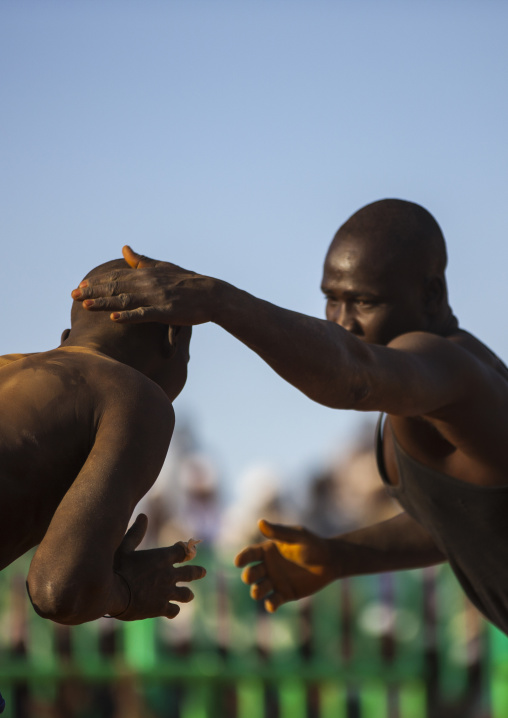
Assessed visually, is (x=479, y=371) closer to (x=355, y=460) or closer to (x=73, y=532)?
(x=73, y=532)

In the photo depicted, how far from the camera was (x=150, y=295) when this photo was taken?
2.61 metres

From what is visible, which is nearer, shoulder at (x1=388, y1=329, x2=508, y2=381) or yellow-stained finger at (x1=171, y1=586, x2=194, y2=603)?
yellow-stained finger at (x1=171, y1=586, x2=194, y2=603)

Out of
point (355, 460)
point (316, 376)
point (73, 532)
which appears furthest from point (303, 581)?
point (355, 460)

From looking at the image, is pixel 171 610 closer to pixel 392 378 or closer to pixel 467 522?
pixel 392 378

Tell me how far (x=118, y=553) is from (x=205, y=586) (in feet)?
15.5

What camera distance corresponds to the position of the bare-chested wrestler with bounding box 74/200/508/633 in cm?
272

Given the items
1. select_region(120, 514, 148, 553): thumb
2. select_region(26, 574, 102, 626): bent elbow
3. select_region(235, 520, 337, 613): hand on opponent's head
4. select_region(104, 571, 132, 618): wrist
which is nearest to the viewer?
select_region(26, 574, 102, 626): bent elbow

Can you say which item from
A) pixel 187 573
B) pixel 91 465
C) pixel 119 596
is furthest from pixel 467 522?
pixel 91 465

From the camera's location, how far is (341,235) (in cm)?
415

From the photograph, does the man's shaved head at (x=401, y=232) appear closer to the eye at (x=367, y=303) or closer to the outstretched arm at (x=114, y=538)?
the eye at (x=367, y=303)

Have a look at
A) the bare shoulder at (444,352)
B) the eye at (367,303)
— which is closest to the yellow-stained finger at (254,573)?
the eye at (367,303)

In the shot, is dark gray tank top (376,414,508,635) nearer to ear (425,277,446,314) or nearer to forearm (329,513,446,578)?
forearm (329,513,446,578)

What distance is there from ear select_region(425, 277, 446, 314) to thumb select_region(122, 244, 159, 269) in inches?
63.0

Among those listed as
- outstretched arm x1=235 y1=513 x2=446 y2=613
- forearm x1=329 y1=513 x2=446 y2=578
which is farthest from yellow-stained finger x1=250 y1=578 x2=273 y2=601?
forearm x1=329 y1=513 x2=446 y2=578
